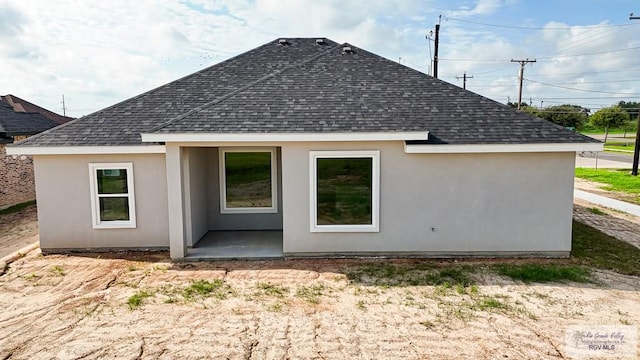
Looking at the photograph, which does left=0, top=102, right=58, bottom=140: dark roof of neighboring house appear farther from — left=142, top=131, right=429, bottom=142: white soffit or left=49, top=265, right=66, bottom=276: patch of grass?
left=142, top=131, right=429, bottom=142: white soffit

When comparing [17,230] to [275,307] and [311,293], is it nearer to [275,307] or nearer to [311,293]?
[275,307]

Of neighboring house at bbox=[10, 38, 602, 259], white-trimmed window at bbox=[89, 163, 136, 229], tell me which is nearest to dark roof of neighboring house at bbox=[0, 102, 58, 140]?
neighboring house at bbox=[10, 38, 602, 259]

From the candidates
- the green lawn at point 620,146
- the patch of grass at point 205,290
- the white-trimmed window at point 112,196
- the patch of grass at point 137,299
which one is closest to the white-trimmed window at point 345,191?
the patch of grass at point 205,290

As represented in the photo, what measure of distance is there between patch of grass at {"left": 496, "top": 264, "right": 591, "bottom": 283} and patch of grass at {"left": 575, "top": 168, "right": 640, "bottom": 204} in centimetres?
1130

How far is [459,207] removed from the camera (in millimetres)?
9664

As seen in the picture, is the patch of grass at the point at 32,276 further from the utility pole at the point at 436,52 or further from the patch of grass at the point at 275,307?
the utility pole at the point at 436,52

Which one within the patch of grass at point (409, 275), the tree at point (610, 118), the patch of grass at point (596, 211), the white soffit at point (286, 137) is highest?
the tree at point (610, 118)

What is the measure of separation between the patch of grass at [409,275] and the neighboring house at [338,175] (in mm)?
692

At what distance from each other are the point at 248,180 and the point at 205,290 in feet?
14.9

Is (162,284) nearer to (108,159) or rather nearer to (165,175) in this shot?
(165,175)

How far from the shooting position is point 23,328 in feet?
21.2

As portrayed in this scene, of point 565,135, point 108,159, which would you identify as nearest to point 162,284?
point 108,159

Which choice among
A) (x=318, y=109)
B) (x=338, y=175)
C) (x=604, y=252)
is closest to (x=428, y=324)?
(x=338, y=175)

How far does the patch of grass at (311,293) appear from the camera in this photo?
24.6 feet
